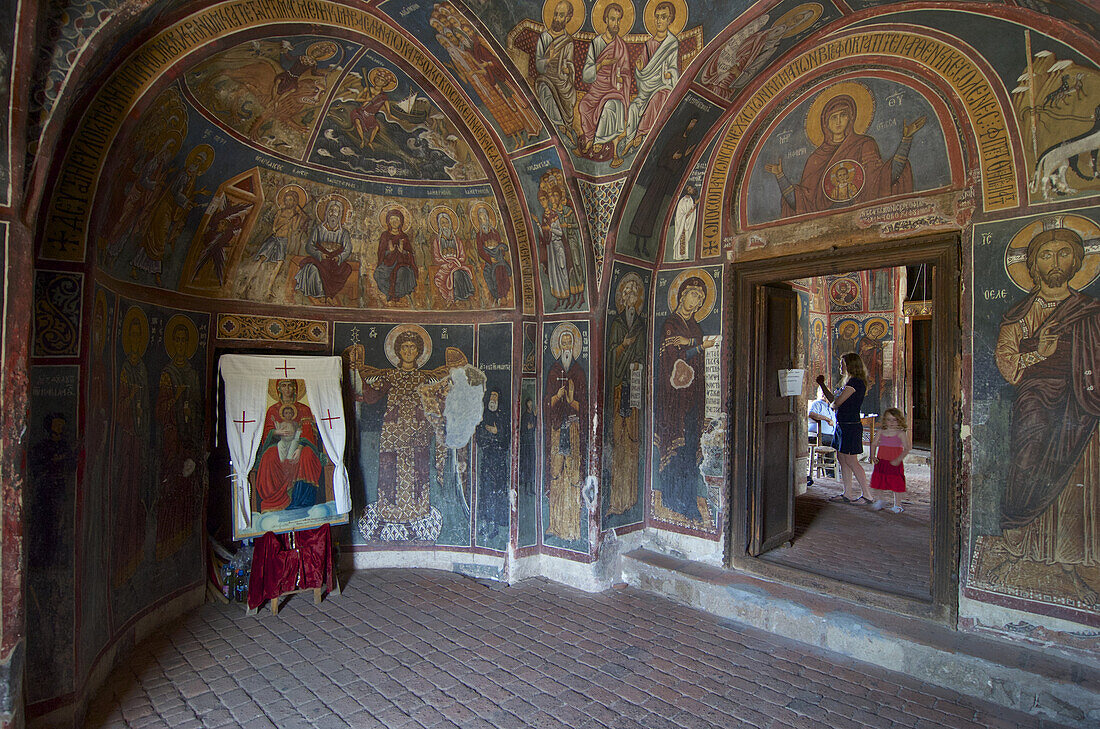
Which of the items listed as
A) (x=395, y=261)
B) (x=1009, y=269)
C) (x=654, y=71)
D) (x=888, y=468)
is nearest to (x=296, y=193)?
(x=395, y=261)

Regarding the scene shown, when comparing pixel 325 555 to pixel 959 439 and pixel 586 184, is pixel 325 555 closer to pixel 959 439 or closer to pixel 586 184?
pixel 586 184

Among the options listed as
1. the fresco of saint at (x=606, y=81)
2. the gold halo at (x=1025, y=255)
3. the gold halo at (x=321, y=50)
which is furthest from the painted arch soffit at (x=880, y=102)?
the gold halo at (x=321, y=50)

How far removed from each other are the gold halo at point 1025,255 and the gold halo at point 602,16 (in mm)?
3523

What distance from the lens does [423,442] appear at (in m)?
6.87

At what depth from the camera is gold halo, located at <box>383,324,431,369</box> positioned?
6.80 meters

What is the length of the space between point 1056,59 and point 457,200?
5.29 meters

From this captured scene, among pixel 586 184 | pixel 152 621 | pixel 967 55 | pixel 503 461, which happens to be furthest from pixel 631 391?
pixel 152 621

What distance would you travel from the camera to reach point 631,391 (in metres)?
6.49

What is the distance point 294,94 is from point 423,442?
12.5 feet

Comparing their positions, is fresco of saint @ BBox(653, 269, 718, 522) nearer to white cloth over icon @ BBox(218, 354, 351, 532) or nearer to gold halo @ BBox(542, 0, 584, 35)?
gold halo @ BBox(542, 0, 584, 35)

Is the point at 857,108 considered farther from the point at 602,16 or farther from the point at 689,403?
the point at 689,403

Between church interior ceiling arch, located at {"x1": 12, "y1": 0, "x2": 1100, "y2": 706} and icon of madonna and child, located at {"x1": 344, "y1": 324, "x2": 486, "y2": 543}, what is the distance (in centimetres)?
5

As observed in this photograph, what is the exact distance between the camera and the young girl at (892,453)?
778 cm

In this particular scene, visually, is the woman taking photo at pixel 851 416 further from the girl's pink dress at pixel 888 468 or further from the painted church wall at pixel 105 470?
the painted church wall at pixel 105 470
